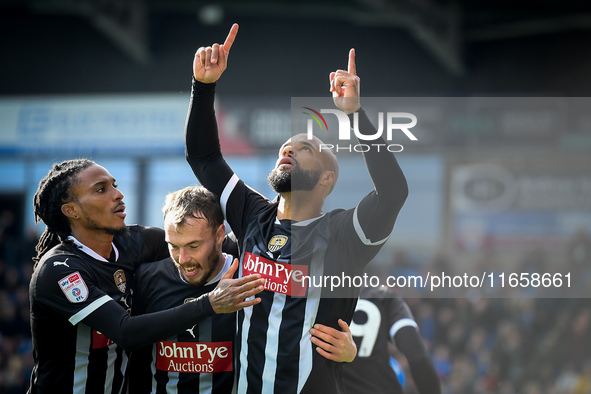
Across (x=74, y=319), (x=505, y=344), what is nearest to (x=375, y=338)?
(x=74, y=319)

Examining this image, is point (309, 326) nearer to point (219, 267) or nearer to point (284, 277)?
point (284, 277)

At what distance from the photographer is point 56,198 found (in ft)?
10.5

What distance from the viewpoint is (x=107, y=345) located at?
10.2 feet

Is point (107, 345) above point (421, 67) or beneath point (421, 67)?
beneath

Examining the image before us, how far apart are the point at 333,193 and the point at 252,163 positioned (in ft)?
29.6

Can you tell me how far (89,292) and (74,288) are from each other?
67 millimetres

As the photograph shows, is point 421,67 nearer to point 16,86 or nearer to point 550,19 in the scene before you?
point 550,19

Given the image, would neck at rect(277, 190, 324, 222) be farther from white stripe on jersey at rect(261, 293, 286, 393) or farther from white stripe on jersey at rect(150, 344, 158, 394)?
white stripe on jersey at rect(150, 344, 158, 394)

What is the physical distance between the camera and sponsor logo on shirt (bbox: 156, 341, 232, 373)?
3061 mm

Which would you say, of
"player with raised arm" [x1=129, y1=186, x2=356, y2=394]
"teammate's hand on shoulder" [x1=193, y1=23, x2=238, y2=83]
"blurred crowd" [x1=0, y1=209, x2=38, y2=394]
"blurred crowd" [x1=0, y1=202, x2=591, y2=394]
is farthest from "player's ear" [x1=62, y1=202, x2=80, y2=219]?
"blurred crowd" [x1=0, y1=209, x2=38, y2=394]

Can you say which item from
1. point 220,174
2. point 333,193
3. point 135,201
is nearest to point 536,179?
point 333,193

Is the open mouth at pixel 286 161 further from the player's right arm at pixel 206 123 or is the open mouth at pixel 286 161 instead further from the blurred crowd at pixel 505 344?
the blurred crowd at pixel 505 344

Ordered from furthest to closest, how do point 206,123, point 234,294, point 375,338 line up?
point 375,338, point 206,123, point 234,294

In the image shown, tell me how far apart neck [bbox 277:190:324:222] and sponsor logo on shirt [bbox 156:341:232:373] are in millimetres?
671
